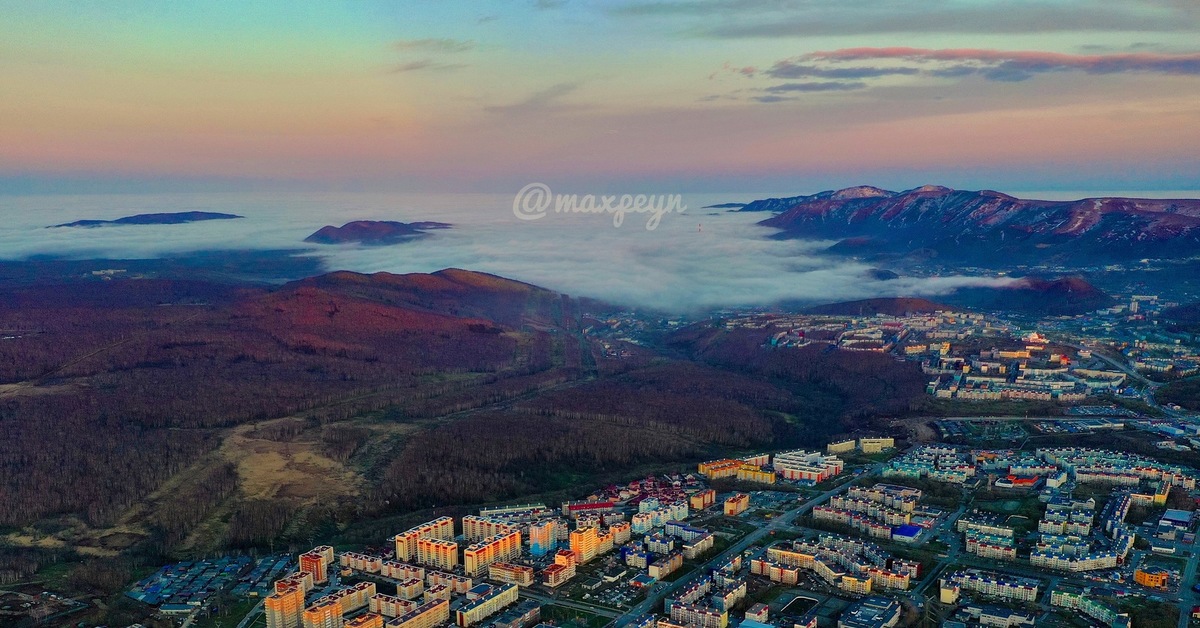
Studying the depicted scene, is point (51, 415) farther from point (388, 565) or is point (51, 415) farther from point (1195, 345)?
point (1195, 345)

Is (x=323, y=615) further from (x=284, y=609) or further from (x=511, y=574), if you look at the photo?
(x=511, y=574)

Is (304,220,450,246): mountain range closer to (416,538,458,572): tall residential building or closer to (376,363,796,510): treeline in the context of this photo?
(376,363,796,510): treeline

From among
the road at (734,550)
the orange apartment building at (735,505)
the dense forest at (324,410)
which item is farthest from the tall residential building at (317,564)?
the orange apartment building at (735,505)

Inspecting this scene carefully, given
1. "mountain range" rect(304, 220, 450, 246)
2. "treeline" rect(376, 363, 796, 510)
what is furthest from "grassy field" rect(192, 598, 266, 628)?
"mountain range" rect(304, 220, 450, 246)

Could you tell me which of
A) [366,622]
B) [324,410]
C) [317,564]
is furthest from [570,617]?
[324,410]

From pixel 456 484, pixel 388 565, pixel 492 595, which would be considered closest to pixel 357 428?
pixel 456 484
